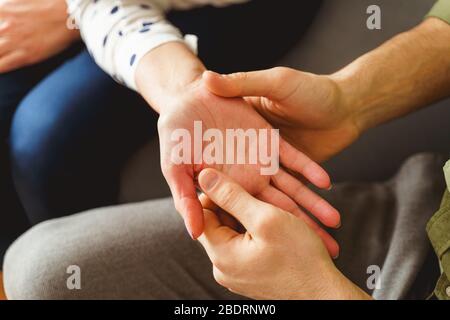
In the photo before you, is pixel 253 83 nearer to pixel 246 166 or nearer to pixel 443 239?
pixel 246 166

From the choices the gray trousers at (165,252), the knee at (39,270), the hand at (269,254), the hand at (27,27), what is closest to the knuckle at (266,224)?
the hand at (269,254)

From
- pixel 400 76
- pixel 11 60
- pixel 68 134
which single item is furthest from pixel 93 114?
pixel 400 76

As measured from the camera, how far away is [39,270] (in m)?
0.65

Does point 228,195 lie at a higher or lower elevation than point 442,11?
lower

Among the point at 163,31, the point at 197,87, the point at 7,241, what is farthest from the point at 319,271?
the point at 7,241

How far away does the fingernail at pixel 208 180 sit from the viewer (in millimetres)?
560

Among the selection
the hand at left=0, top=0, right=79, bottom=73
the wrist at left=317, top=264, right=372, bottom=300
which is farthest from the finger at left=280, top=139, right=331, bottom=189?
the hand at left=0, top=0, right=79, bottom=73

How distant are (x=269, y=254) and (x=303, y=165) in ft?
0.42

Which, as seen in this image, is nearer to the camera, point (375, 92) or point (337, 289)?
point (337, 289)

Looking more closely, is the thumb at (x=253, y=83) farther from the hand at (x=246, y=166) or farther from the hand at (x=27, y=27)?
the hand at (x=27, y=27)

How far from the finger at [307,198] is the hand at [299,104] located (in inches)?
2.6

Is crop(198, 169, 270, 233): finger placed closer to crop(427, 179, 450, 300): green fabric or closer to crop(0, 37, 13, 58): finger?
crop(427, 179, 450, 300): green fabric

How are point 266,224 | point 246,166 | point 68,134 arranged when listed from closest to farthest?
point 266,224
point 246,166
point 68,134

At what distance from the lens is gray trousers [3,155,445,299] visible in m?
0.64
